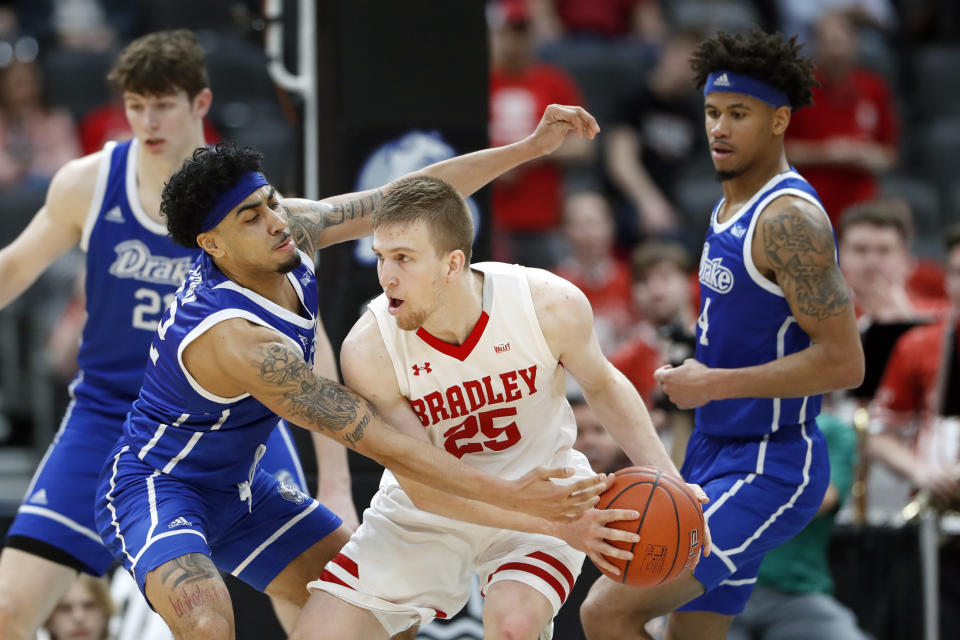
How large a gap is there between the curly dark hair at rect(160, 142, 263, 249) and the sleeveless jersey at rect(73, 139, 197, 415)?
30.2 inches

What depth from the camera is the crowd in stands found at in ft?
22.5

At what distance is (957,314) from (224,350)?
4.19 metres

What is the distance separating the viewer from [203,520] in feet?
15.4

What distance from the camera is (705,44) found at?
17.0ft

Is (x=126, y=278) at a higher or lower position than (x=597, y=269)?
higher

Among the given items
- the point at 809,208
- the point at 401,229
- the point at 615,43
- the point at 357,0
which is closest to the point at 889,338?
the point at 809,208

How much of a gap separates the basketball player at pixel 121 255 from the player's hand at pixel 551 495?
1241 millimetres

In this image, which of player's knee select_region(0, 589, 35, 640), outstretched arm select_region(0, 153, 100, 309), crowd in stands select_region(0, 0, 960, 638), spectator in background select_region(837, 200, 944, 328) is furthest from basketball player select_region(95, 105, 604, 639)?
spectator in background select_region(837, 200, 944, 328)

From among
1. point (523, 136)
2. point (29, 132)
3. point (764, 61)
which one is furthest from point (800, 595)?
point (29, 132)

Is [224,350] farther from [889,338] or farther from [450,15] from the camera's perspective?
[889,338]

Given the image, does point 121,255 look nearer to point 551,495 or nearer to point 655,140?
point 551,495

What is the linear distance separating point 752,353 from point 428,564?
56.0 inches

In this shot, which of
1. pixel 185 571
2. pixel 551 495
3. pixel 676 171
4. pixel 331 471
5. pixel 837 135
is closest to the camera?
pixel 551 495

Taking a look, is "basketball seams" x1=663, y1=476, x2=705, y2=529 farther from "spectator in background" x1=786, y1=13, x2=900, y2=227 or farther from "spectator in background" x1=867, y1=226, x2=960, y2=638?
"spectator in background" x1=786, y1=13, x2=900, y2=227
